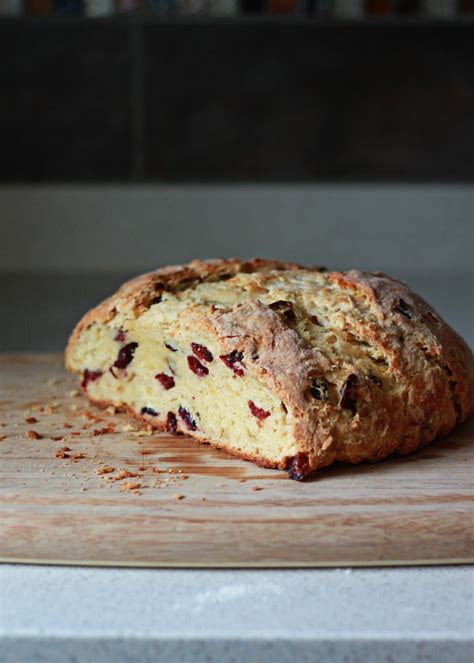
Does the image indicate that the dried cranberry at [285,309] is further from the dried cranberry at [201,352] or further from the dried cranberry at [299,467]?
the dried cranberry at [299,467]

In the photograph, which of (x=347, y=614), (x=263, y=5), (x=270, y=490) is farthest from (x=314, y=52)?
(x=347, y=614)

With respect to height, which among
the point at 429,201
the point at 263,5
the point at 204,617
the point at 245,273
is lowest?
the point at 204,617

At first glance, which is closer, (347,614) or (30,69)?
(347,614)

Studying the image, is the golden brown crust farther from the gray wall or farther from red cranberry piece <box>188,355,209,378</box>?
the gray wall

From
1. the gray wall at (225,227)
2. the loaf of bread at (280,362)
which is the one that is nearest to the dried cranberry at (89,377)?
the loaf of bread at (280,362)

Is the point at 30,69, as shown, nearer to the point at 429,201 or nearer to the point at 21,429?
the point at 429,201

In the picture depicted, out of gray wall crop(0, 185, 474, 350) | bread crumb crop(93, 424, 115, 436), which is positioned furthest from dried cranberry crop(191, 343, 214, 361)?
gray wall crop(0, 185, 474, 350)

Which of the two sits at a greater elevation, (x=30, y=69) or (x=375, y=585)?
(x=30, y=69)
